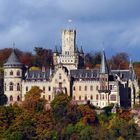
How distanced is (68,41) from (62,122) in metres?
19.2

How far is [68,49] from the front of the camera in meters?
114

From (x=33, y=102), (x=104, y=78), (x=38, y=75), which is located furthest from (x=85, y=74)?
(x=33, y=102)

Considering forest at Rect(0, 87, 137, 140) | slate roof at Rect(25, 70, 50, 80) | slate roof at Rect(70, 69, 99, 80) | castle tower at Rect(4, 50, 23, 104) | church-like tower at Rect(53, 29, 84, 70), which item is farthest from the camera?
church-like tower at Rect(53, 29, 84, 70)

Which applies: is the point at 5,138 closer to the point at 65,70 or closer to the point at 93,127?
the point at 93,127

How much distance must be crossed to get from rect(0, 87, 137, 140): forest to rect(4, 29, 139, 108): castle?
3.38 metres

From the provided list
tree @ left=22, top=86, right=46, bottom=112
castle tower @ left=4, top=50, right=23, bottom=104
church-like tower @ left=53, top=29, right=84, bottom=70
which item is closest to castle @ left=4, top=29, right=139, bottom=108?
castle tower @ left=4, top=50, right=23, bottom=104

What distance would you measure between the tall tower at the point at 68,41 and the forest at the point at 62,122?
39.2 feet

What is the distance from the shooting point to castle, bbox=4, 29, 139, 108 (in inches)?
4161

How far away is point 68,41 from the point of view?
115m

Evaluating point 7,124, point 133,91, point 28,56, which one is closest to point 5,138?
point 7,124

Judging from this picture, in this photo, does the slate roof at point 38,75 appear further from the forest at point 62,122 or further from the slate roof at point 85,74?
the forest at point 62,122

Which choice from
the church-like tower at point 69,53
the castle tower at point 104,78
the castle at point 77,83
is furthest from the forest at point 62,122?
the church-like tower at point 69,53

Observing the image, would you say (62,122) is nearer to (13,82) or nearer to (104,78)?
(104,78)

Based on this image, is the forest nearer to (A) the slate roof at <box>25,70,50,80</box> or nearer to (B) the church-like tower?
(A) the slate roof at <box>25,70,50,80</box>
